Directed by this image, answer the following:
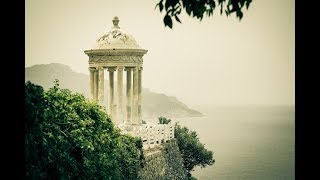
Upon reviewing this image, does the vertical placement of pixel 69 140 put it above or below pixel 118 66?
below

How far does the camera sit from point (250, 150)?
87562 mm

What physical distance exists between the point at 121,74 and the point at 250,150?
62469mm

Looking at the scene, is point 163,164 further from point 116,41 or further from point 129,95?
point 116,41

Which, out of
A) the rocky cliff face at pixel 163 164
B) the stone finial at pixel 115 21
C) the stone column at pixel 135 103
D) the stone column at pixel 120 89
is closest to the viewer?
the rocky cliff face at pixel 163 164

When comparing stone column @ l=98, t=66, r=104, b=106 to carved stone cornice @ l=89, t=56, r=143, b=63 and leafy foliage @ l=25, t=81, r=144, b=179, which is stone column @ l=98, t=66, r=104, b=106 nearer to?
carved stone cornice @ l=89, t=56, r=143, b=63

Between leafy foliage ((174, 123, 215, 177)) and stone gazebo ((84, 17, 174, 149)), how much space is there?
9.21 m

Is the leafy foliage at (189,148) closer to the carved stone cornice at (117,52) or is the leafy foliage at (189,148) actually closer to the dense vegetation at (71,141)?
the carved stone cornice at (117,52)

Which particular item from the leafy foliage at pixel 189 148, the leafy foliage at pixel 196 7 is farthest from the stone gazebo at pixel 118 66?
the leafy foliage at pixel 196 7

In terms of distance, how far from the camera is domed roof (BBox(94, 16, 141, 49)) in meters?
27.0

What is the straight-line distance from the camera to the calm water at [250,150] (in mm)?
62647

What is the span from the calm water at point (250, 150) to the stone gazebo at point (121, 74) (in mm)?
5809

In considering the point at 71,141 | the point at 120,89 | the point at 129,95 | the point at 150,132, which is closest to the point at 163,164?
the point at 150,132
